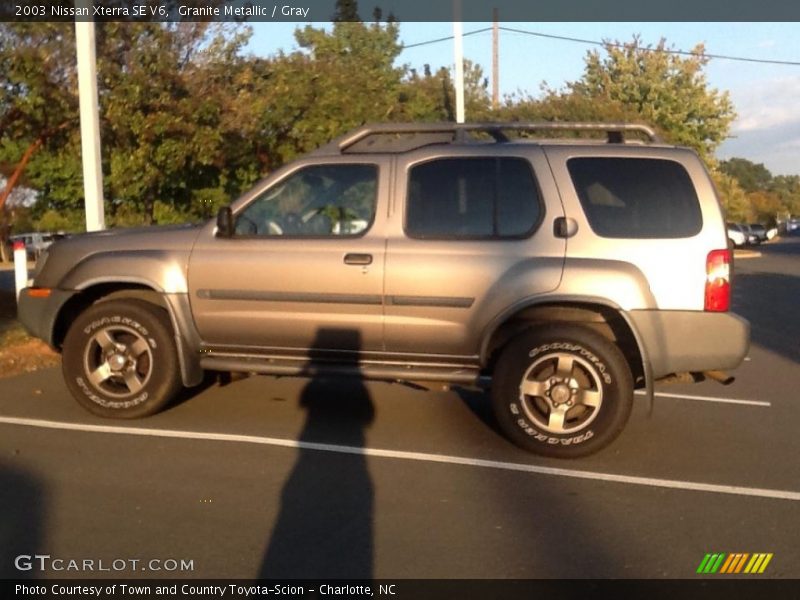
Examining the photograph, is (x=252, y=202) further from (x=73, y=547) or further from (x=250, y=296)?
(x=73, y=547)

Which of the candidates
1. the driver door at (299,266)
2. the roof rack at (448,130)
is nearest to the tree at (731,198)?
the roof rack at (448,130)

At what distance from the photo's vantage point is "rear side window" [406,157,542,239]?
22.5 ft

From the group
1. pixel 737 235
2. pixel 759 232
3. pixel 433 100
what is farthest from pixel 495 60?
pixel 759 232

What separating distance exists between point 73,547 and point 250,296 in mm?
2589

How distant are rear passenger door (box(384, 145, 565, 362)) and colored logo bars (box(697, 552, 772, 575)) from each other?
88.2 inches

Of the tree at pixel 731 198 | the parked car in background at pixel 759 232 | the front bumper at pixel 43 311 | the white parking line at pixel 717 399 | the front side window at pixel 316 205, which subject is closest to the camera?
the front side window at pixel 316 205

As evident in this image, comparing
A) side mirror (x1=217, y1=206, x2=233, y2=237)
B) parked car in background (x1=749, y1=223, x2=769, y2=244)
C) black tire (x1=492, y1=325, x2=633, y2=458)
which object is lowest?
parked car in background (x1=749, y1=223, x2=769, y2=244)

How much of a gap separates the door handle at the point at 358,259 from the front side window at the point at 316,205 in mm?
184

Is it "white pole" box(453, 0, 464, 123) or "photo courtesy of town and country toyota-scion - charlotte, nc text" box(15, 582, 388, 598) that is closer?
"photo courtesy of town and country toyota-scion - charlotte, nc text" box(15, 582, 388, 598)

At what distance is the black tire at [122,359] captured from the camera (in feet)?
23.9

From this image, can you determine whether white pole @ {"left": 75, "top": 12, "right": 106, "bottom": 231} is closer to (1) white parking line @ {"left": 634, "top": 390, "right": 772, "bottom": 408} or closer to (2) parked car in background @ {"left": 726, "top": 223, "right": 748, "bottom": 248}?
(1) white parking line @ {"left": 634, "top": 390, "right": 772, "bottom": 408}

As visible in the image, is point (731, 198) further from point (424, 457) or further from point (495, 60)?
point (424, 457)

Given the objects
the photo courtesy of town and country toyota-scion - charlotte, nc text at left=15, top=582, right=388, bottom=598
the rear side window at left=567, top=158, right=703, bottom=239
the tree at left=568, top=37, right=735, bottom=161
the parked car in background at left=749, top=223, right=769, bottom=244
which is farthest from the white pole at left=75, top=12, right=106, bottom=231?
the parked car in background at left=749, top=223, right=769, bottom=244

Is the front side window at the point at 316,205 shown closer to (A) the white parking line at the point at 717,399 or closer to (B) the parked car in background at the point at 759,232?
(A) the white parking line at the point at 717,399
